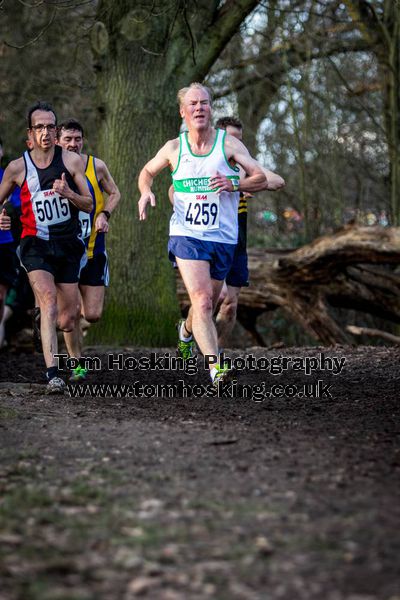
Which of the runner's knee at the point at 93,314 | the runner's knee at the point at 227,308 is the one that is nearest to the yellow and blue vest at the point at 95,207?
the runner's knee at the point at 93,314

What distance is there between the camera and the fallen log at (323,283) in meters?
12.2

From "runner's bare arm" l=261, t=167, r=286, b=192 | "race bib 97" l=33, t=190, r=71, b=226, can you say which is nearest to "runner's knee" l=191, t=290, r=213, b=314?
"runner's bare arm" l=261, t=167, r=286, b=192

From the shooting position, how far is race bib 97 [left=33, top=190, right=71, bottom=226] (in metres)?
7.86

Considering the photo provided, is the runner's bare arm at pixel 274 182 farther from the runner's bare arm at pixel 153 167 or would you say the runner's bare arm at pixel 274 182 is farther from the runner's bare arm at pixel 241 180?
the runner's bare arm at pixel 153 167

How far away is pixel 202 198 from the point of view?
751 centimetres

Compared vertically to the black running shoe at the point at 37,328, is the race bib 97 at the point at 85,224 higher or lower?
higher

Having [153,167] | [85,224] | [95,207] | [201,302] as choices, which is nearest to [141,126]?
[95,207]

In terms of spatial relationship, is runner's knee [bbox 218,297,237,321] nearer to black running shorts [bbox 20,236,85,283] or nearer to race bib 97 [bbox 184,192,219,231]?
black running shorts [bbox 20,236,85,283]

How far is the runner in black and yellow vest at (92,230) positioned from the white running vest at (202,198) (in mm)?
1425

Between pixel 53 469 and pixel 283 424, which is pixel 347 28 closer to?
pixel 283 424

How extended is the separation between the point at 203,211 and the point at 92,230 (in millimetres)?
1811

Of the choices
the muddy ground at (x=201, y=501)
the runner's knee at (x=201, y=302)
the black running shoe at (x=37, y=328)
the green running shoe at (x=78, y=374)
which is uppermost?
the runner's knee at (x=201, y=302)

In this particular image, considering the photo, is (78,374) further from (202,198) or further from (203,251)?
(202,198)

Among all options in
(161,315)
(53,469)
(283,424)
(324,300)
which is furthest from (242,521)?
(324,300)
